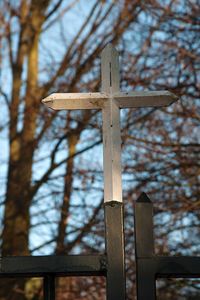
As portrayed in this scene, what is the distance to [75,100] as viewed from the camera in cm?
345

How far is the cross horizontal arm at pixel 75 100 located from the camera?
3422 mm

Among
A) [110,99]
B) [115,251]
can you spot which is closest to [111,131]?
[110,99]

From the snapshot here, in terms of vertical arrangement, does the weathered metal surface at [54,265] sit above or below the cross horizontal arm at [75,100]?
below

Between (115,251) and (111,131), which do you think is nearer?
(115,251)

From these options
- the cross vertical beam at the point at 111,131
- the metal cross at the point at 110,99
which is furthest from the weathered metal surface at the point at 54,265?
the metal cross at the point at 110,99

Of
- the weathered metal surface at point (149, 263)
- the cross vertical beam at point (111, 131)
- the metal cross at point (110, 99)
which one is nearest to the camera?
the weathered metal surface at point (149, 263)

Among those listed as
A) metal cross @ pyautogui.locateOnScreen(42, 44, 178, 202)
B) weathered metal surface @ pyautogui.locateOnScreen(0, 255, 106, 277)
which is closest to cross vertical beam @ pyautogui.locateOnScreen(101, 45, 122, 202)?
metal cross @ pyautogui.locateOnScreen(42, 44, 178, 202)

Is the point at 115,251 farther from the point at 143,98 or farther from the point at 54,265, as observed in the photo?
the point at 143,98

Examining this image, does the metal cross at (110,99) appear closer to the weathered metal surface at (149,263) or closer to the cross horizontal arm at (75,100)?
the cross horizontal arm at (75,100)

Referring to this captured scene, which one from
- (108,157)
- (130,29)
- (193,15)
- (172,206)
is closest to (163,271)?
(108,157)

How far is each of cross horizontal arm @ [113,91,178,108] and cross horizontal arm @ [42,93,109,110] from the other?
0.23ft

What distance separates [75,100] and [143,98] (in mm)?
316

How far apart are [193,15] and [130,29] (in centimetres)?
142

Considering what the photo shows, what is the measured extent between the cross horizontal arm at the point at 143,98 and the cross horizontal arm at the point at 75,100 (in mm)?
71
